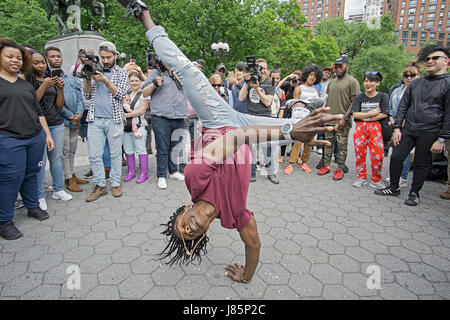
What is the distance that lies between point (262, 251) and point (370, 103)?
3.79 m

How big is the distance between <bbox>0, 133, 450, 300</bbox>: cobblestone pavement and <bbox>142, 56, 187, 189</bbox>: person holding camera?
1023mm

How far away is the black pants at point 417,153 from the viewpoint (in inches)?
163

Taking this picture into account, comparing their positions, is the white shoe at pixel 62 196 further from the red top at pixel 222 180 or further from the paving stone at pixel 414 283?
the paving stone at pixel 414 283

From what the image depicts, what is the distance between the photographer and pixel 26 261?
108 inches

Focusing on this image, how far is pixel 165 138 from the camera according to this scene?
4863mm

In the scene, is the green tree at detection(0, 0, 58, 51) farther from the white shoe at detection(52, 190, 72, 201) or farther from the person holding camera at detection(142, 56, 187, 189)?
the white shoe at detection(52, 190, 72, 201)

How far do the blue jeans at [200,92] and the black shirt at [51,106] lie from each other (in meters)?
2.87

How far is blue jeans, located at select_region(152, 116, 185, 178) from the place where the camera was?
4.77 m

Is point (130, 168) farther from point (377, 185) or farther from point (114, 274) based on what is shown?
point (377, 185)

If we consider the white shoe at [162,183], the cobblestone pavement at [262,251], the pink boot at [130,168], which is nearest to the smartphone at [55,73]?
the pink boot at [130,168]

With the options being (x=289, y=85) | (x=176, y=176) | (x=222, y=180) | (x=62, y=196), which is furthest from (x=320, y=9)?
(x=222, y=180)

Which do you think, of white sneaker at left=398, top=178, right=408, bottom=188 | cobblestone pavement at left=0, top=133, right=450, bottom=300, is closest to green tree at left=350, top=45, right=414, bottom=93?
white sneaker at left=398, top=178, right=408, bottom=188

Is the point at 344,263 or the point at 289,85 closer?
the point at 344,263

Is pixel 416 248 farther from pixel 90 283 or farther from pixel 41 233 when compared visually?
pixel 41 233
